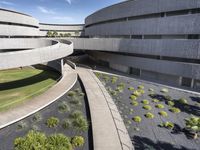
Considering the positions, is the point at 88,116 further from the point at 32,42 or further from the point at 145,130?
the point at 32,42

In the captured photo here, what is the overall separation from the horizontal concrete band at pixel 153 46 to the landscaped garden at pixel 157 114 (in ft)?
19.4

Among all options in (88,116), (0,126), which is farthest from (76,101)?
(0,126)

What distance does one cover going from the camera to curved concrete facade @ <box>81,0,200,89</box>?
27.9 m

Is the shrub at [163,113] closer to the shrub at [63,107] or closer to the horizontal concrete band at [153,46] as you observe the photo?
the shrub at [63,107]

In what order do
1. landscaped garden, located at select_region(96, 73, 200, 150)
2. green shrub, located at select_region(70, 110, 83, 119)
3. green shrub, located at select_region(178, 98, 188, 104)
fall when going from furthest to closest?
green shrub, located at select_region(178, 98, 188, 104), green shrub, located at select_region(70, 110, 83, 119), landscaped garden, located at select_region(96, 73, 200, 150)

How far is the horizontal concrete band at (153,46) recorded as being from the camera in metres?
27.7

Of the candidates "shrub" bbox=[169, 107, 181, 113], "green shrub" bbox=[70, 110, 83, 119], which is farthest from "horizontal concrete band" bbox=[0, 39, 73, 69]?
"shrub" bbox=[169, 107, 181, 113]

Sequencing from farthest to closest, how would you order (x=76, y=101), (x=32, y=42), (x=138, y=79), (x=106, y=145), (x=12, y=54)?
1. (x=32, y=42)
2. (x=138, y=79)
3. (x=76, y=101)
4. (x=12, y=54)
5. (x=106, y=145)

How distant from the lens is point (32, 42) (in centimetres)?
4116

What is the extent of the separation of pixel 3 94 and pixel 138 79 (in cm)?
2233

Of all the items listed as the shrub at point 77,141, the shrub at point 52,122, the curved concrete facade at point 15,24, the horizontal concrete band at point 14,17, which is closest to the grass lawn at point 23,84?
the shrub at point 52,122

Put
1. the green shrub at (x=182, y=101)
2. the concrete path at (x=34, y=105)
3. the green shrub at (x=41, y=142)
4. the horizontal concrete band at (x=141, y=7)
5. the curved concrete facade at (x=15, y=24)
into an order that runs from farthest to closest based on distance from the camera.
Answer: the curved concrete facade at (x=15, y=24)
the horizontal concrete band at (x=141, y=7)
the green shrub at (x=182, y=101)
the concrete path at (x=34, y=105)
the green shrub at (x=41, y=142)

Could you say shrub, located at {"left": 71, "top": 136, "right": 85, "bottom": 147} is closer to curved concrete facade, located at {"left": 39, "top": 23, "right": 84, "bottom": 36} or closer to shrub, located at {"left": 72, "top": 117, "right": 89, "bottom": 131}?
shrub, located at {"left": 72, "top": 117, "right": 89, "bottom": 131}

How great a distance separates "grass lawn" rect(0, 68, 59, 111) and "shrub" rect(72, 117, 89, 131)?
296 inches
